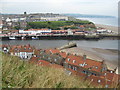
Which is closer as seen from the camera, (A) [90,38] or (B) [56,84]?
(B) [56,84]

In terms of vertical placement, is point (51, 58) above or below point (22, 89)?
below

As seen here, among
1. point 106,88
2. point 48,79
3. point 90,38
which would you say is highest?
point 48,79

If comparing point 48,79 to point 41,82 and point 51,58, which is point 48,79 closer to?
point 41,82

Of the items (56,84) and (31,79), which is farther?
(31,79)

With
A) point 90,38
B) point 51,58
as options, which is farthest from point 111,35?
point 51,58

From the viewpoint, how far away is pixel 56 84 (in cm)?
175

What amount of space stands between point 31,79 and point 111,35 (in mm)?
25295

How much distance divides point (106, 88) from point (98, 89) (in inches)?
3.8

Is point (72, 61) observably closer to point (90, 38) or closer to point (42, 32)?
point (90, 38)

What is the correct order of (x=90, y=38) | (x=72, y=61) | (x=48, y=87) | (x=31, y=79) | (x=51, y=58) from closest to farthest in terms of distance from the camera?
(x=48, y=87), (x=31, y=79), (x=72, y=61), (x=51, y=58), (x=90, y=38)

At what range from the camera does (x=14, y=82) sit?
1.84m

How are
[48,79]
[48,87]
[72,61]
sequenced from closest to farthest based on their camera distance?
[48,87], [48,79], [72,61]

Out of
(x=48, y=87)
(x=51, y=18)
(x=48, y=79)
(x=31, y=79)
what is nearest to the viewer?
(x=48, y=87)

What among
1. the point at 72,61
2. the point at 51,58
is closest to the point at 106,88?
the point at 72,61
